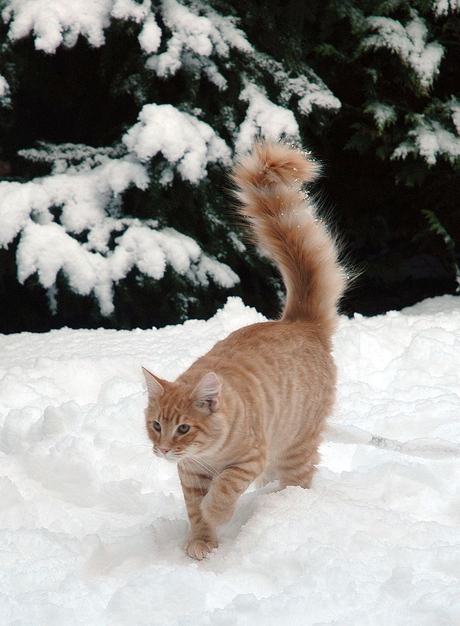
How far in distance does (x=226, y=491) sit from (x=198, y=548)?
0.17 meters

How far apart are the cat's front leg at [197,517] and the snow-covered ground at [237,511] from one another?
0.12ft

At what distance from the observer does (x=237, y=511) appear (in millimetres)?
2143

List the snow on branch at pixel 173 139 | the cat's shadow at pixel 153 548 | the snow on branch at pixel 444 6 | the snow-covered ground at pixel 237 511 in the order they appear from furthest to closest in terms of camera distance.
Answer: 1. the snow on branch at pixel 444 6
2. the snow on branch at pixel 173 139
3. the cat's shadow at pixel 153 548
4. the snow-covered ground at pixel 237 511

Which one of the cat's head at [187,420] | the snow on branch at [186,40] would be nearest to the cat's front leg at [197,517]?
the cat's head at [187,420]

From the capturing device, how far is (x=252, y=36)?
434cm

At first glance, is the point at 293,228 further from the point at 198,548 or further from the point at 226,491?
the point at 198,548

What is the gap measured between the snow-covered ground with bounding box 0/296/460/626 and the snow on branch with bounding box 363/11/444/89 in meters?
1.74

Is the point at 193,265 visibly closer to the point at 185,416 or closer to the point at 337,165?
the point at 337,165

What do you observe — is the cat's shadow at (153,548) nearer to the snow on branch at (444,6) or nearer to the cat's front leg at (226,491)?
the cat's front leg at (226,491)

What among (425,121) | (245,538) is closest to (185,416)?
(245,538)

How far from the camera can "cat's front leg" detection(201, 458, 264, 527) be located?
1.93 meters

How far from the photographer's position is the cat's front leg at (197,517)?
1.91 meters

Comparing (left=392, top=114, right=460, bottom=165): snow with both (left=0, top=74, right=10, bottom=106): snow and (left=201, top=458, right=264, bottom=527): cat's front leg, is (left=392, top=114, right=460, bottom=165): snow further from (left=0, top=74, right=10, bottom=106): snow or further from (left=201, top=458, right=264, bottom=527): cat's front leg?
(left=201, top=458, right=264, bottom=527): cat's front leg

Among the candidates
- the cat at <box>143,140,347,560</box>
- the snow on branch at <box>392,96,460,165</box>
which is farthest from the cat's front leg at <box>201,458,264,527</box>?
the snow on branch at <box>392,96,460,165</box>
